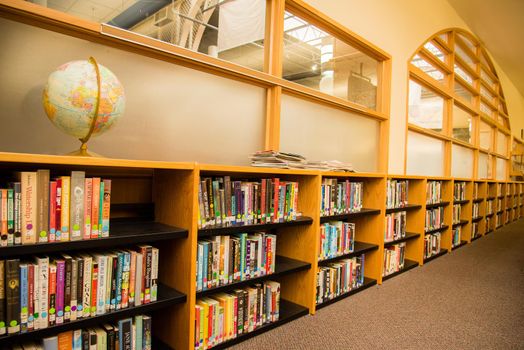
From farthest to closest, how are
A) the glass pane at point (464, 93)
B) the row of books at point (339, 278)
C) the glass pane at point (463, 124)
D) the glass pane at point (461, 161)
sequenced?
1. the glass pane at point (463, 124)
2. the glass pane at point (464, 93)
3. the glass pane at point (461, 161)
4. the row of books at point (339, 278)

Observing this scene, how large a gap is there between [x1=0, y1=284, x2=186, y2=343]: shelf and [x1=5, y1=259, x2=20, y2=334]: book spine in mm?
35

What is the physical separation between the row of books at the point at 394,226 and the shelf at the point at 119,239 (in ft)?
7.59

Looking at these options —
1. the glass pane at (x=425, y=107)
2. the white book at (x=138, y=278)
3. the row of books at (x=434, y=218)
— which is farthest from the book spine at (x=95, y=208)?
the glass pane at (x=425, y=107)

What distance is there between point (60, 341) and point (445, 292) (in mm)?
2934

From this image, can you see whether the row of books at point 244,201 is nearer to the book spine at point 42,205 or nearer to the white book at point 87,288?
the white book at point 87,288

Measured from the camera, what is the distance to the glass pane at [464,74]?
6.22m

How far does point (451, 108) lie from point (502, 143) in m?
4.72

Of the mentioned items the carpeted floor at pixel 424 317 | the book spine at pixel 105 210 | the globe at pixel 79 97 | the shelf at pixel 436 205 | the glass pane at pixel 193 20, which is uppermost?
the glass pane at pixel 193 20

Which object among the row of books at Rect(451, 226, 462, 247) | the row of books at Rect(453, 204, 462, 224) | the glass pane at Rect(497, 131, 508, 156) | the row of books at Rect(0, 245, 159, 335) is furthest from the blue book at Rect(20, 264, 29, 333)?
the glass pane at Rect(497, 131, 508, 156)

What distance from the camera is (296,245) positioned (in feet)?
7.83

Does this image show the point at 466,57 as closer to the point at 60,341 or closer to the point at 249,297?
the point at 249,297

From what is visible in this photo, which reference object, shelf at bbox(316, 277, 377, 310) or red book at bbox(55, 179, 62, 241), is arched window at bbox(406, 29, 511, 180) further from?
red book at bbox(55, 179, 62, 241)

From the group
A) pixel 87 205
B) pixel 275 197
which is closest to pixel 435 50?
pixel 275 197

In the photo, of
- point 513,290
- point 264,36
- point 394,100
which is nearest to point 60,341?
point 264,36
